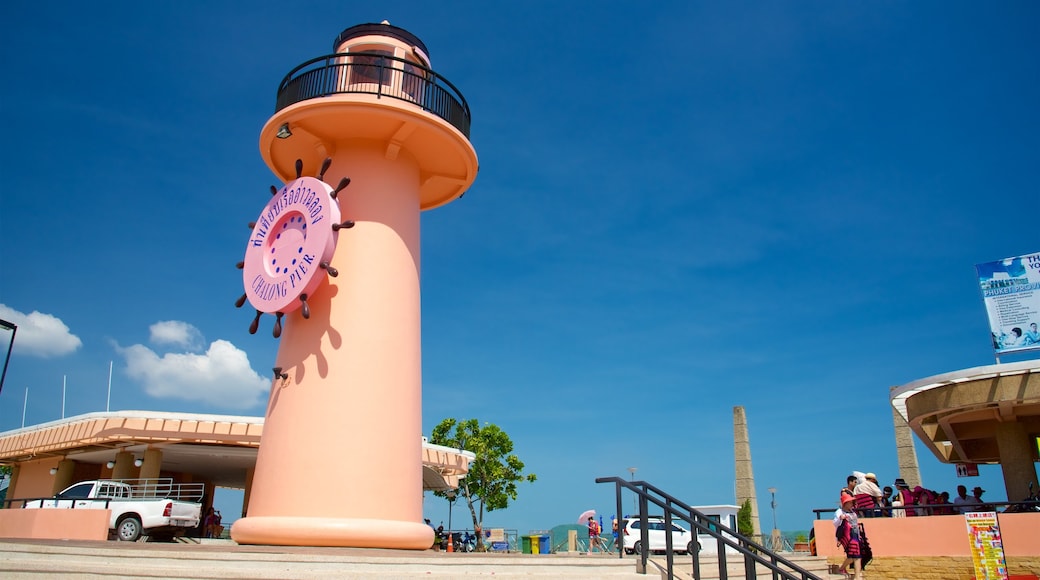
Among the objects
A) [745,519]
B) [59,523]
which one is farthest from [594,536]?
[59,523]

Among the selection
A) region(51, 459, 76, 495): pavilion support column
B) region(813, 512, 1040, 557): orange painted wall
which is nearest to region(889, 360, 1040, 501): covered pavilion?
region(813, 512, 1040, 557): orange painted wall

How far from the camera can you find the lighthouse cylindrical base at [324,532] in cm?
885

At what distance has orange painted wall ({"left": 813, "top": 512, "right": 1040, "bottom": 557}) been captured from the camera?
1344 cm

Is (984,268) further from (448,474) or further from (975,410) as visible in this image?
(448,474)

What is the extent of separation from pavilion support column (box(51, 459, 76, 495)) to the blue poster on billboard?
29.3 meters

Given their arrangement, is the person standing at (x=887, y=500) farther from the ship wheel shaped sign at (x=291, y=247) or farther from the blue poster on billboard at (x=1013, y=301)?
the ship wheel shaped sign at (x=291, y=247)

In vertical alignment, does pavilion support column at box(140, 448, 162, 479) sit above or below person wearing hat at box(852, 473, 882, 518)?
above

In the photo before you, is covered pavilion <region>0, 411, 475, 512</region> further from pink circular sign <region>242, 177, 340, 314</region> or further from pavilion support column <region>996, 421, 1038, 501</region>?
pavilion support column <region>996, 421, 1038, 501</region>

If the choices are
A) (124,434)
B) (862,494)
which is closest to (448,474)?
(124,434)

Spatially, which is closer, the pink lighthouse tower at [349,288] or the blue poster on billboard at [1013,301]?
the pink lighthouse tower at [349,288]

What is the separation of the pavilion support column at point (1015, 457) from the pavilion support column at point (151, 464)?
22.7m

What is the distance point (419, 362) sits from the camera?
35.4 ft

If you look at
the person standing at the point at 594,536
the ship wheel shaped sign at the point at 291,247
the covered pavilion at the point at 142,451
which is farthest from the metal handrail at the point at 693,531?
the person standing at the point at 594,536

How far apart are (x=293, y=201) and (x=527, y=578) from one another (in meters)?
6.48
